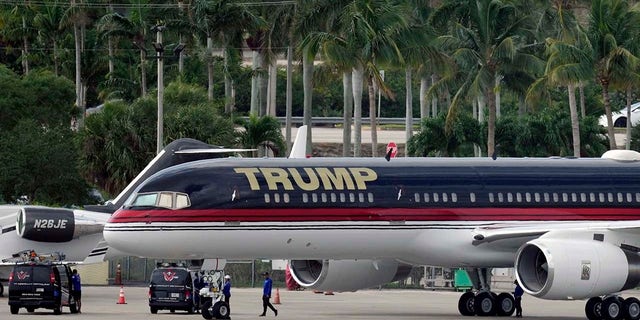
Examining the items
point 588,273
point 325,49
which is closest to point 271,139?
point 325,49

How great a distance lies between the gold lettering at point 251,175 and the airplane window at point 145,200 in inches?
89.9

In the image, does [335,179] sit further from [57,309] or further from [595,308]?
[57,309]

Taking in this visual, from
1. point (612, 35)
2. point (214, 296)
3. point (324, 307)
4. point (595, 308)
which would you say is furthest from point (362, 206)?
point (612, 35)

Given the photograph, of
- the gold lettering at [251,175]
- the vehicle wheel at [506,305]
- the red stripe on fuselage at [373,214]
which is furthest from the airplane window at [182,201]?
the vehicle wheel at [506,305]

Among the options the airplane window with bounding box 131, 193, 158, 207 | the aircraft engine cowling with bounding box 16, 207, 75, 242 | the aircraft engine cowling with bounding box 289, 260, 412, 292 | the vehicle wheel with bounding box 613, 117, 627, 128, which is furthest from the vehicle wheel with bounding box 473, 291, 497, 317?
the vehicle wheel with bounding box 613, 117, 627, 128

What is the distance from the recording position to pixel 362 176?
126ft

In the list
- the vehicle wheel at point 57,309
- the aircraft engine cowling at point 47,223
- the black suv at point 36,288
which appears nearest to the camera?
the black suv at point 36,288

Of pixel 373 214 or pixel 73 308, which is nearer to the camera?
pixel 373 214

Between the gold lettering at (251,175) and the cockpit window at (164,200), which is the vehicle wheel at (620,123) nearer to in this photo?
the gold lettering at (251,175)

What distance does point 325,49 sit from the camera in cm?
6712

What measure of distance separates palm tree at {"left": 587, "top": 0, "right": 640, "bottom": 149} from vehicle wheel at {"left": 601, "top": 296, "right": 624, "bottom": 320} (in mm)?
27635

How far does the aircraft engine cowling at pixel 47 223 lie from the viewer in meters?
52.2

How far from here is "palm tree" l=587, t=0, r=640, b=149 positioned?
6456 cm

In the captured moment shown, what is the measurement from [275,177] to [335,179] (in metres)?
1.68
